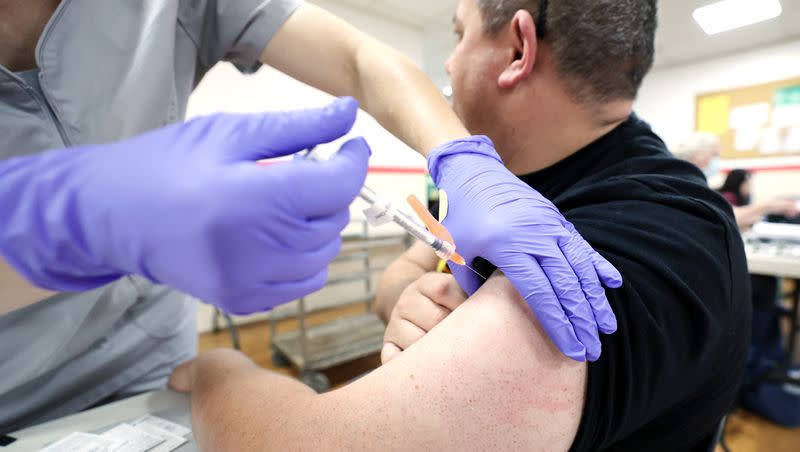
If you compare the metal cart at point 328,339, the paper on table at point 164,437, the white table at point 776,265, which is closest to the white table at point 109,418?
the paper on table at point 164,437

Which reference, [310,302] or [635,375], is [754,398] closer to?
[635,375]

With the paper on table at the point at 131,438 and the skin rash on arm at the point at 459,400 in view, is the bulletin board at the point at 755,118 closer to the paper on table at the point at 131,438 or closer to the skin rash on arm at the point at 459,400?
the skin rash on arm at the point at 459,400

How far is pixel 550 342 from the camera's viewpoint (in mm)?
503

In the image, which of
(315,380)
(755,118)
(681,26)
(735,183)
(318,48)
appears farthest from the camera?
(755,118)

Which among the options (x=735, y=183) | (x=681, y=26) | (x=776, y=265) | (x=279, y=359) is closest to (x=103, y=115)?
(x=279, y=359)

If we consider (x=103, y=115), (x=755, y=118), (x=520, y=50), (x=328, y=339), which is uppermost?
(x=520, y=50)

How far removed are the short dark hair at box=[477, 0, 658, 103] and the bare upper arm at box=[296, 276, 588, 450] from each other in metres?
0.57

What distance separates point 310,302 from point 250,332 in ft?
1.80

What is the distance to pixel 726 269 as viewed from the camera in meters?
0.59

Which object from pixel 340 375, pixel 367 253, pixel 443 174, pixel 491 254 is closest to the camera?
pixel 491 254

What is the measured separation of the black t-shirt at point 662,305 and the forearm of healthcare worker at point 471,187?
5 cm

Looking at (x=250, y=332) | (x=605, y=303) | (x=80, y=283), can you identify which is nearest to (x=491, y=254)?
(x=605, y=303)

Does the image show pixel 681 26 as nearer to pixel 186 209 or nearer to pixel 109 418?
pixel 186 209

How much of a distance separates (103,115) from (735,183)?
16.0 feet
